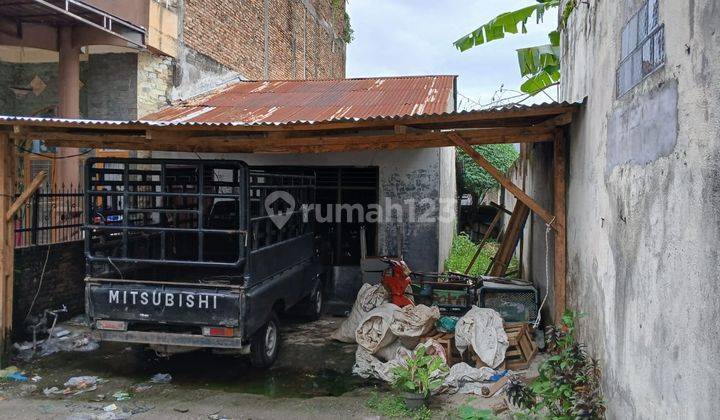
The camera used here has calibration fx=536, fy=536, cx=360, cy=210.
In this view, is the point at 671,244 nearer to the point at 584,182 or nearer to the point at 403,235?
the point at 584,182

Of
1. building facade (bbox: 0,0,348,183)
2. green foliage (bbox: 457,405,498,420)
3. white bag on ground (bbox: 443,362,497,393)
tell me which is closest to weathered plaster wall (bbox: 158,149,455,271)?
white bag on ground (bbox: 443,362,497,393)

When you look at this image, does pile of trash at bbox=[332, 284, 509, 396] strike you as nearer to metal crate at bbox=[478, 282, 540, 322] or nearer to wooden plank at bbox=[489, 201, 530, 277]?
metal crate at bbox=[478, 282, 540, 322]

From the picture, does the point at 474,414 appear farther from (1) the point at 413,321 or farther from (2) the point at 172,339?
(2) the point at 172,339

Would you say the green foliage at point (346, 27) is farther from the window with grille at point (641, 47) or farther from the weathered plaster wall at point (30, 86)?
the window with grille at point (641, 47)

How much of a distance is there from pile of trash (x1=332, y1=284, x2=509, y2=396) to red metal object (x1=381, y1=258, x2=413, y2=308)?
712mm

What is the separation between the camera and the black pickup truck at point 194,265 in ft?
18.0

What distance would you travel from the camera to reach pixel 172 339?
554cm

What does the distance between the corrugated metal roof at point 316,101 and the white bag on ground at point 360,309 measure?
2458mm

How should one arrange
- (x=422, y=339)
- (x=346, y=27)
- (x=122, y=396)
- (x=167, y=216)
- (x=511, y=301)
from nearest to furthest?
1. (x=122, y=396)
2. (x=422, y=339)
3. (x=511, y=301)
4. (x=167, y=216)
5. (x=346, y=27)

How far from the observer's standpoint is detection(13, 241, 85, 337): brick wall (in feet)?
Answer: 22.8

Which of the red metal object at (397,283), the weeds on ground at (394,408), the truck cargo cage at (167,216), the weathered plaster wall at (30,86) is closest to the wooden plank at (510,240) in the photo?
the red metal object at (397,283)

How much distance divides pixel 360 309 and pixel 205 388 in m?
2.40

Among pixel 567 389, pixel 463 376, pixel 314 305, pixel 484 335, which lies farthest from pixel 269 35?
pixel 567 389

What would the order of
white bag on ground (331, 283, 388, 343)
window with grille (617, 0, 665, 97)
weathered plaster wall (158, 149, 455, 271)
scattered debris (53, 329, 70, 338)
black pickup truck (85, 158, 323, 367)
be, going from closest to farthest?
window with grille (617, 0, 665, 97) → black pickup truck (85, 158, 323, 367) → scattered debris (53, 329, 70, 338) → white bag on ground (331, 283, 388, 343) → weathered plaster wall (158, 149, 455, 271)
